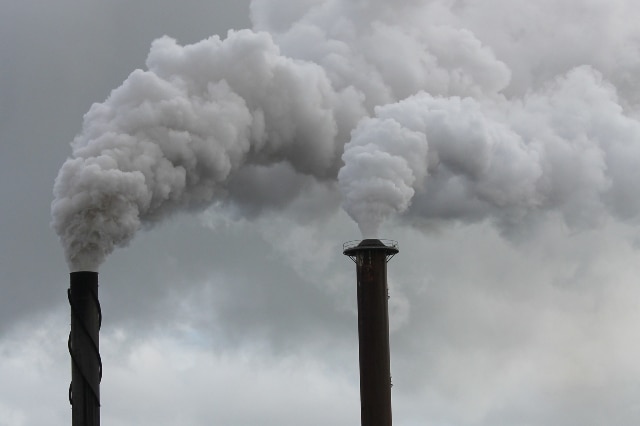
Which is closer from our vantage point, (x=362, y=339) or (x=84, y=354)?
(x=84, y=354)

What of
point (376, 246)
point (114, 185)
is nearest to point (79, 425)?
point (114, 185)

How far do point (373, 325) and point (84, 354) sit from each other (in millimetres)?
13123

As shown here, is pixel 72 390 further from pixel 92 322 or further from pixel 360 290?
pixel 360 290

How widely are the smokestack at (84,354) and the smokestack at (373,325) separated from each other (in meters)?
12.0

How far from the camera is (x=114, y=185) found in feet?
207

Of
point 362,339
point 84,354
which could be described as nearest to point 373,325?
point 362,339

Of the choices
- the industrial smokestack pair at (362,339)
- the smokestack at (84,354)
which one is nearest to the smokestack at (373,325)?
the industrial smokestack pair at (362,339)

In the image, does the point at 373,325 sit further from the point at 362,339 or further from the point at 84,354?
the point at 84,354

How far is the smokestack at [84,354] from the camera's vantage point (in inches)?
2457

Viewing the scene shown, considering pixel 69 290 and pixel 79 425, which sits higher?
pixel 69 290

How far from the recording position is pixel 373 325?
217 feet

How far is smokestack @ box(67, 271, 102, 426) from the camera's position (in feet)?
205

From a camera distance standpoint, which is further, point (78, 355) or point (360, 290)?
point (360, 290)

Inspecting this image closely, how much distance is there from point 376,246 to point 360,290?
2.16 metres
